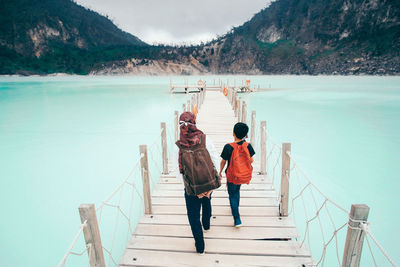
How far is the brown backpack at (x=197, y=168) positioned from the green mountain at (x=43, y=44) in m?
106

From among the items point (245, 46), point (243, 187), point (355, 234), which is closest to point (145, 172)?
point (243, 187)

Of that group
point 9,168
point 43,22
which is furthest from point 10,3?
point 9,168

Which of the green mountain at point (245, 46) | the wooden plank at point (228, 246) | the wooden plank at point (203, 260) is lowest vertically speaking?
the wooden plank at point (203, 260)

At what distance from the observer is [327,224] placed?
5.79 meters

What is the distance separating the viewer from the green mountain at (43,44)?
9888cm

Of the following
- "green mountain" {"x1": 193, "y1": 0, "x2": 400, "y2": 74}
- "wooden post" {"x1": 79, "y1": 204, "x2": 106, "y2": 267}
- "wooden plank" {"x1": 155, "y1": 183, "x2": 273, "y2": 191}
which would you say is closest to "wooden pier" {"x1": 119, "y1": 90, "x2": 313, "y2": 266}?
"wooden plank" {"x1": 155, "y1": 183, "x2": 273, "y2": 191}

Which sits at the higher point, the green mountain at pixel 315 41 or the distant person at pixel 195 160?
the green mountain at pixel 315 41

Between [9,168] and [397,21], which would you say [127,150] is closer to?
[9,168]

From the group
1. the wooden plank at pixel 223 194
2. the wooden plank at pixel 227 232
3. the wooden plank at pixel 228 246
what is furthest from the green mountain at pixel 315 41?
the wooden plank at pixel 228 246

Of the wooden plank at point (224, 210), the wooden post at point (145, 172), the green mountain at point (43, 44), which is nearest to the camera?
the wooden post at point (145, 172)

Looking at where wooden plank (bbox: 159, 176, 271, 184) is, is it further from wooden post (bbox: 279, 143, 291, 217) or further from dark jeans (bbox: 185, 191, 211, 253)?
dark jeans (bbox: 185, 191, 211, 253)

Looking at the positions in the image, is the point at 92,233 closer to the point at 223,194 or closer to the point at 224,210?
the point at 224,210

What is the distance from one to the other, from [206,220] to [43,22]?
13851 cm

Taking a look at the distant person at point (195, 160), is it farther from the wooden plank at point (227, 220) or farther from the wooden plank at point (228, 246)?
the wooden plank at point (227, 220)
